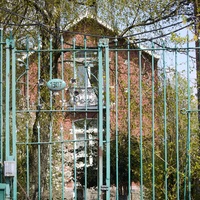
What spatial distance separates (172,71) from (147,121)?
131 centimetres

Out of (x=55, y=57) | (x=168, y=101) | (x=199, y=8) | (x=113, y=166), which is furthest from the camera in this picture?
→ (x=113, y=166)

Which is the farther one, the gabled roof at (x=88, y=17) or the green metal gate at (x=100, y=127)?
the gabled roof at (x=88, y=17)

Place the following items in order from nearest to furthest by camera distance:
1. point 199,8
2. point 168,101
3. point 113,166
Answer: point 199,8
point 168,101
point 113,166

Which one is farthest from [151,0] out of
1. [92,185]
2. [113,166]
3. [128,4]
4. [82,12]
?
[92,185]

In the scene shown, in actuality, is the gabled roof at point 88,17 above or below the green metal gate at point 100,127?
above

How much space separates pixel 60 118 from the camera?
741 centimetres

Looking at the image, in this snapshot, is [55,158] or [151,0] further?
[55,158]

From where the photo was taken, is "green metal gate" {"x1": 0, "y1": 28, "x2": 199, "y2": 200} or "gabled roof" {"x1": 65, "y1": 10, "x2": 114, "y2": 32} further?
"gabled roof" {"x1": 65, "y1": 10, "x2": 114, "y2": 32}

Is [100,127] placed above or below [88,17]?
below

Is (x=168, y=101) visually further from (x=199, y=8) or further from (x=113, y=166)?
(x=113, y=166)

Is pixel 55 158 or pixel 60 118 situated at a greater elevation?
pixel 60 118

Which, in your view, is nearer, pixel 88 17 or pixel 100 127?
pixel 100 127

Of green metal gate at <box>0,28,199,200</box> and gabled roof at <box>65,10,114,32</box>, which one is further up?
gabled roof at <box>65,10,114,32</box>

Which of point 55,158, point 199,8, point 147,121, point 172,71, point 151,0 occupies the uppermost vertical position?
point 151,0
